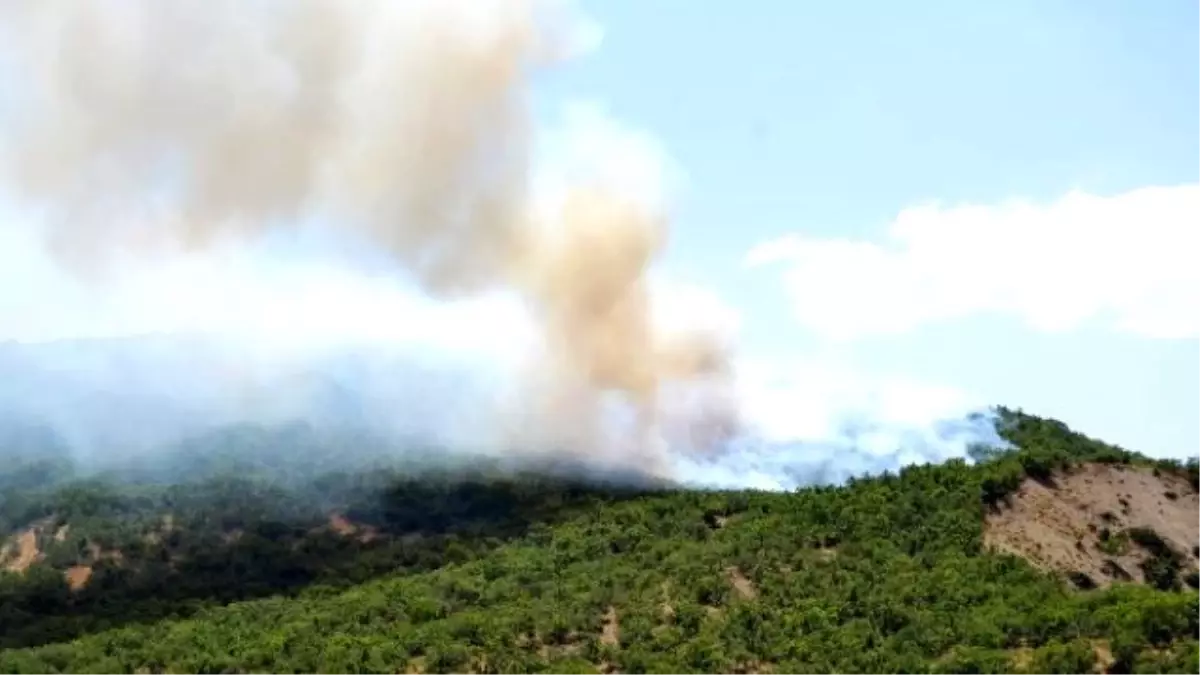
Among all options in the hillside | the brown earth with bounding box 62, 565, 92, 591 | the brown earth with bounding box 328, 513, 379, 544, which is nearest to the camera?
the hillside

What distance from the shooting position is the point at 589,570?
81.6 meters

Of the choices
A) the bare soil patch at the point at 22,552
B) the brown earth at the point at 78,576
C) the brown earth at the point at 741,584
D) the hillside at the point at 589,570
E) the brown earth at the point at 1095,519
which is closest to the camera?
the hillside at the point at 589,570

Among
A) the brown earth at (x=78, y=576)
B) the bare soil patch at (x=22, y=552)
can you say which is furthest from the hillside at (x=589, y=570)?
the bare soil patch at (x=22, y=552)

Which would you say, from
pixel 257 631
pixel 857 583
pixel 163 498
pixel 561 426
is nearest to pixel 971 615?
pixel 857 583

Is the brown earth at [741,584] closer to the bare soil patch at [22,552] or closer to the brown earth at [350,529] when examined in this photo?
the brown earth at [350,529]

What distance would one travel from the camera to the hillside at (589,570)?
6694 cm

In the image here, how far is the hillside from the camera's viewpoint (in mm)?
66938

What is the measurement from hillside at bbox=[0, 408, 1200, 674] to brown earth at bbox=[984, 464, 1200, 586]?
192 mm

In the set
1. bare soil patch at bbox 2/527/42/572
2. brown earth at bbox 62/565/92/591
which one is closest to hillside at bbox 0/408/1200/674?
brown earth at bbox 62/565/92/591

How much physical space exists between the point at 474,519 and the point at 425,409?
91.3ft

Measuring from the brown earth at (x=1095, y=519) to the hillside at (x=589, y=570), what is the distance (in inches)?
7.6

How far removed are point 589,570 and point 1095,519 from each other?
106 ft

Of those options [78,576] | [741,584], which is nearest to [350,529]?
[78,576]

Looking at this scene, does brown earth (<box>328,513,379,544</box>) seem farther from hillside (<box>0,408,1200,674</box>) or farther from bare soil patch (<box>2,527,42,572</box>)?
bare soil patch (<box>2,527,42,572</box>)
